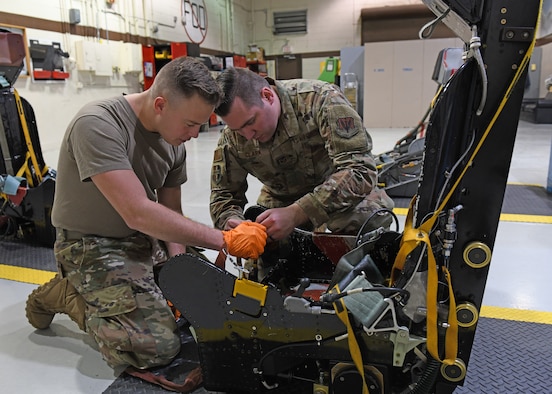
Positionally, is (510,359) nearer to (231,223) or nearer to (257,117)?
(231,223)

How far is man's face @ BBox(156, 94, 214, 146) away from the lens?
67.4 inches

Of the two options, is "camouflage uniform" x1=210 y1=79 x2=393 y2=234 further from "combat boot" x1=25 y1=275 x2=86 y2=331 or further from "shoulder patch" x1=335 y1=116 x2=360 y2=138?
"combat boot" x1=25 y1=275 x2=86 y2=331

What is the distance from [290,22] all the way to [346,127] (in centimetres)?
1295

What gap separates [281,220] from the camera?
70.9 inches

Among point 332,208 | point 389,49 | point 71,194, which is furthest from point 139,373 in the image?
point 389,49

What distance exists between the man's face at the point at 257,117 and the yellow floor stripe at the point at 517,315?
1.34 m

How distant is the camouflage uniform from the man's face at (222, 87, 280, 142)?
9 cm

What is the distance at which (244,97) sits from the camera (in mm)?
1877

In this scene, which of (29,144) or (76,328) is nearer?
(76,328)

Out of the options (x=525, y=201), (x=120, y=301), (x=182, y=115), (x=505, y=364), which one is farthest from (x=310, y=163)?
(x=525, y=201)

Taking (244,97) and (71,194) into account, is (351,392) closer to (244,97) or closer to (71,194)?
(244,97)

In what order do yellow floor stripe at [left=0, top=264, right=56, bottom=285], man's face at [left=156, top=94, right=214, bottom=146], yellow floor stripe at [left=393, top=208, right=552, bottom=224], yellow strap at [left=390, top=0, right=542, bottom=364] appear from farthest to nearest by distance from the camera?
yellow floor stripe at [left=393, top=208, right=552, bottom=224] < yellow floor stripe at [left=0, top=264, right=56, bottom=285] < man's face at [left=156, top=94, right=214, bottom=146] < yellow strap at [left=390, top=0, right=542, bottom=364]

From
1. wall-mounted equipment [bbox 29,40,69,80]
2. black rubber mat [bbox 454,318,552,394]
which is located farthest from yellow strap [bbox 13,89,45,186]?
wall-mounted equipment [bbox 29,40,69,80]

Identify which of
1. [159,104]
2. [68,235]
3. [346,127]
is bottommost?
[68,235]
